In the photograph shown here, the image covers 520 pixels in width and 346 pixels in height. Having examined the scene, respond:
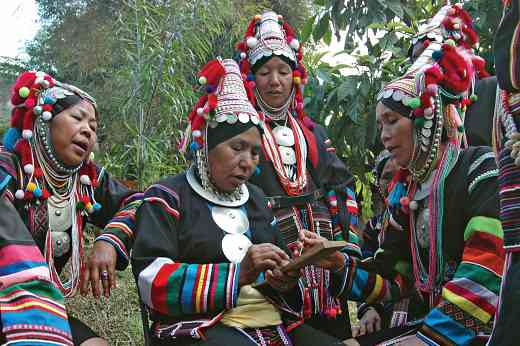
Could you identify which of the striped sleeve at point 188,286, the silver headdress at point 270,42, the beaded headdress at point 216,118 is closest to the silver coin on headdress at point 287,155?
the silver headdress at point 270,42

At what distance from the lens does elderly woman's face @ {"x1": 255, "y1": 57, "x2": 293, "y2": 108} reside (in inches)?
166

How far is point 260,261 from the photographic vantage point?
9.78ft

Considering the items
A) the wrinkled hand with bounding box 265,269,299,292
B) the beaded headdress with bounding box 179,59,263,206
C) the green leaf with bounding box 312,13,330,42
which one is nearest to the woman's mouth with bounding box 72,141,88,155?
the beaded headdress with bounding box 179,59,263,206

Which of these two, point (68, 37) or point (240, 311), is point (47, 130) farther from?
point (68, 37)

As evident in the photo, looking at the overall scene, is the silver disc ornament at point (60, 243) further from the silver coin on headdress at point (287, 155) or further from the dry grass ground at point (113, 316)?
the dry grass ground at point (113, 316)

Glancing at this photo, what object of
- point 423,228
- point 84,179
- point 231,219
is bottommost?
point 423,228

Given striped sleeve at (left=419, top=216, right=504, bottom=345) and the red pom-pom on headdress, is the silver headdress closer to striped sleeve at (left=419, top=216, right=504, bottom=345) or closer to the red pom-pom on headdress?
the red pom-pom on headdress

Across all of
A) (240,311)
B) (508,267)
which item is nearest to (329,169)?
(240,311)

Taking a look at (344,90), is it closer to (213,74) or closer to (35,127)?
(213,74)

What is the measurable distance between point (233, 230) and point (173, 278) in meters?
0.44

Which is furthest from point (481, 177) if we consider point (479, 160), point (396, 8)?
point (396, 8)

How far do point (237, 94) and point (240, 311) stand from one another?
1.08 meters

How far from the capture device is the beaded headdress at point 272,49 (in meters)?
4.29

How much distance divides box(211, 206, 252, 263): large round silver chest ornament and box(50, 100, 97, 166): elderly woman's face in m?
0.76
